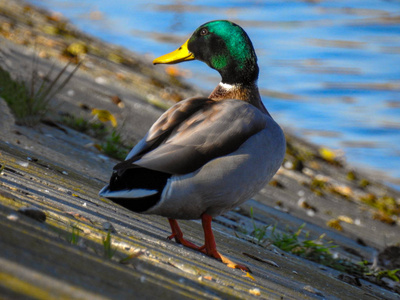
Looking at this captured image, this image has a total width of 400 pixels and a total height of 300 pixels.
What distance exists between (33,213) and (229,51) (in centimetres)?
168

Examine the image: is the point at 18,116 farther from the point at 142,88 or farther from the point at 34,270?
the point at 142,88

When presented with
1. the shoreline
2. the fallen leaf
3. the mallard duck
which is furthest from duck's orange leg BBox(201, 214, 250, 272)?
the fallen leaf

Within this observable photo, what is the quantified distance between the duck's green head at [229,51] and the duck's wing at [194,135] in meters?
0.51

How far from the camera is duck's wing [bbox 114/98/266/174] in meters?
2.40

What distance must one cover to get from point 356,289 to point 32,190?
5.70 feet

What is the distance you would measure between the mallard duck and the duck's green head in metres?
0.48

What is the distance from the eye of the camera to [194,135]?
248cm

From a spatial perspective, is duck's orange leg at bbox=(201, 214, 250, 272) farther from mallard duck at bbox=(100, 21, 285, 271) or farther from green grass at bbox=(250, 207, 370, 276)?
green grass at bbox=(250, 207, 370, 276)

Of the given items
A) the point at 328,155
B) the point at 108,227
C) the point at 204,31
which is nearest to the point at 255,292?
the point at 108,227

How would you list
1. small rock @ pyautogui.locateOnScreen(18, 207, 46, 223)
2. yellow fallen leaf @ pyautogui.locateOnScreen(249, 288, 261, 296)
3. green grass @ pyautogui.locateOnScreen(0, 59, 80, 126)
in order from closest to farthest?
small rock @ pyautogui.locateOnScreen(18, 207, 46, 223) < yellow fallen leaf @ pyautogui.locateOnScreen(249, 288, 261, 296) < green grass @ pyautogui.locateOnScreen(0, 59, 80, 126)

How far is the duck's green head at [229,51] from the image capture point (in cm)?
317

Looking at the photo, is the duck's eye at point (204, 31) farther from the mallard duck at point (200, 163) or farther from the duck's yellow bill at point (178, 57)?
the mallard duck at point (200, 163)

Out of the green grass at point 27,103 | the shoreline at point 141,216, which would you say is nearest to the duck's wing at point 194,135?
the shoreline at point 141,216

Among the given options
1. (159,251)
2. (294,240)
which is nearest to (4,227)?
(159,251)
